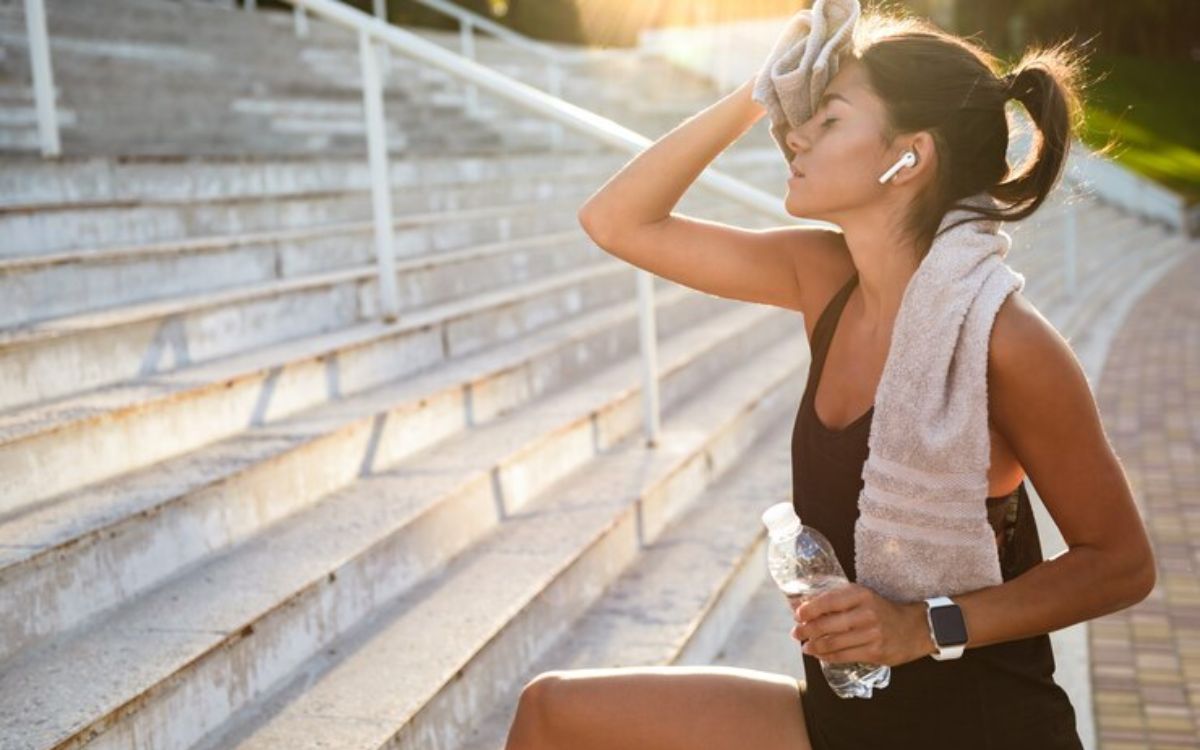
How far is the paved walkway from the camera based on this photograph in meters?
3.32

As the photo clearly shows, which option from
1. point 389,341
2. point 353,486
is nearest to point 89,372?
point 353,486

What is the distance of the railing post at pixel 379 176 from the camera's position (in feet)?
14.1

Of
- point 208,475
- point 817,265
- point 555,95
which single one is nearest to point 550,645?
point 208,475

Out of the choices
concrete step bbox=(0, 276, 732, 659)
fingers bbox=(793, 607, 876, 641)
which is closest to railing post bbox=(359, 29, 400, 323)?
concrete step bbox=(0, 276, 732, 659)

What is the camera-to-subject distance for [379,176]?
438 centimetres

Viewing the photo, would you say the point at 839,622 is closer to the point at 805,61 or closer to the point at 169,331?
the point at 805,61

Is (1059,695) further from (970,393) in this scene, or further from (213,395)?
(213,395)

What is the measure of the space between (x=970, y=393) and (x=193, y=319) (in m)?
2.75

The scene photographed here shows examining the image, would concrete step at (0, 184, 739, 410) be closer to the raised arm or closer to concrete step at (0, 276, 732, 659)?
concrete step at (0, 276, 732, 659)

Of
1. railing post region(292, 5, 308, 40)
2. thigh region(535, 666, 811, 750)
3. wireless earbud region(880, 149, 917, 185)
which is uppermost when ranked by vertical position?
railing post region(292, 5, 308, 40)

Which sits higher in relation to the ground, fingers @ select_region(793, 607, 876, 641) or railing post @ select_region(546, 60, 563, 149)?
railing post @ select_region(546, 60, 563, 149)

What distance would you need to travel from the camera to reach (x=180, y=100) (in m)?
6.91

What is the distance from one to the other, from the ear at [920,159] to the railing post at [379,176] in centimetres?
282

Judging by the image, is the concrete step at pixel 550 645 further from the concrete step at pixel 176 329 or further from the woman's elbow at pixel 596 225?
the concrete step at pixel 176 329
